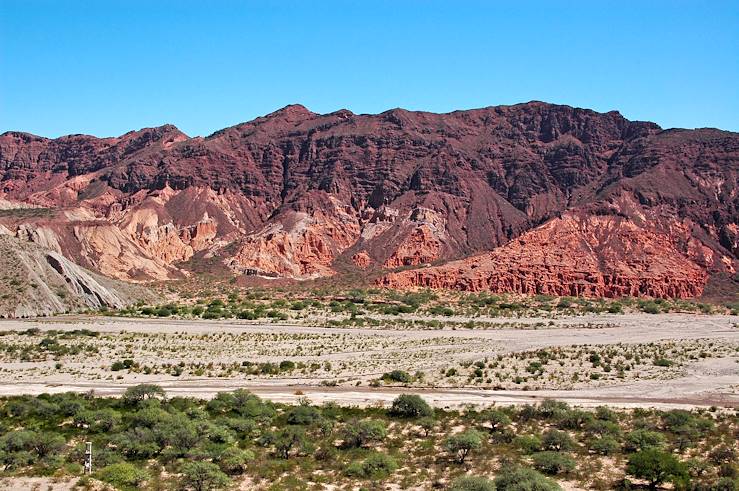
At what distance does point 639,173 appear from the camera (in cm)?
15200

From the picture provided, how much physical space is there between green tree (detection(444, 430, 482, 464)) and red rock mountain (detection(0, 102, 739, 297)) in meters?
90.7

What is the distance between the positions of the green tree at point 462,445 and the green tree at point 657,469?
507cm

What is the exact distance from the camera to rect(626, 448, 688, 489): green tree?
2272cm

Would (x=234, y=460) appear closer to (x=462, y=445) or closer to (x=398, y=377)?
(x=462, y=445)

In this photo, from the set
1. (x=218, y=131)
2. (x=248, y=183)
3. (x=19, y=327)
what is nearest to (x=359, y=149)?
(x=248, y=183)

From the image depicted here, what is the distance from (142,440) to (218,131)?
177 meters

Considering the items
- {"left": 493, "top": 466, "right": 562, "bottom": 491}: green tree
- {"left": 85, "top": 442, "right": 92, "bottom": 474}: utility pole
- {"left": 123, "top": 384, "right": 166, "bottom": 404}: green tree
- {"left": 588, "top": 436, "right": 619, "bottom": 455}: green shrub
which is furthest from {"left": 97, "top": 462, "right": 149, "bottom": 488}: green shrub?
{"left": 588, "top": 436, "right": 619, "bottom": 455}: green shrub

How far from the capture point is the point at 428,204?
152 metres

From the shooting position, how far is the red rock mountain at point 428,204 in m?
121

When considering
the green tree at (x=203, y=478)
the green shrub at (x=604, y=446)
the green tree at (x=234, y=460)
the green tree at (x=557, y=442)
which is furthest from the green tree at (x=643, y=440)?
the green tree at (x=203, y=478)

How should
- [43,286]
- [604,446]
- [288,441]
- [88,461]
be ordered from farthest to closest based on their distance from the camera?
[43,286] < [604,446] < [288,441] < [88,461]

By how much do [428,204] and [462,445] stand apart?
128m

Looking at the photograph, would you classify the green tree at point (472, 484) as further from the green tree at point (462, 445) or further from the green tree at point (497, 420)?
the green tree at point (497, 420)

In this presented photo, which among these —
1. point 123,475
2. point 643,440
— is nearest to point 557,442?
point 643,440
